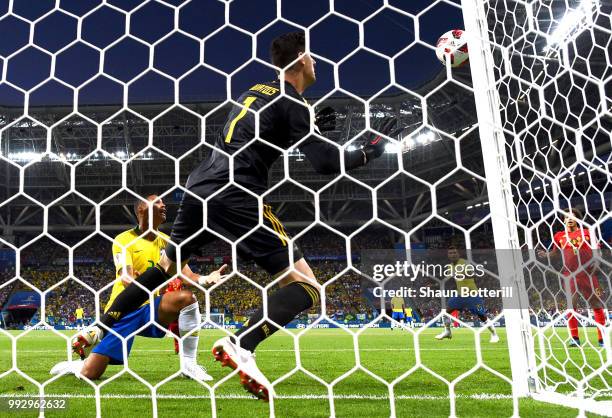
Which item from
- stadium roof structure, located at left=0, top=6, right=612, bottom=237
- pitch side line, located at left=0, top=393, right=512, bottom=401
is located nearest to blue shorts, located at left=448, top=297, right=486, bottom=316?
pitch side line, located at left=0, top=393, right=512, bottom=401

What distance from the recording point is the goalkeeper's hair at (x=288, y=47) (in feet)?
7.07

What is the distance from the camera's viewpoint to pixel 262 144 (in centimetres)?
206

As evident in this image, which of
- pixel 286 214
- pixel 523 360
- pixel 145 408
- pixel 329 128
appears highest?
pixel 286 214

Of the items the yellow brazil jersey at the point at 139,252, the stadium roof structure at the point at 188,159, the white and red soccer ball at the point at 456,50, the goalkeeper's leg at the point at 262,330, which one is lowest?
the goalkeeper's leg at the point at 262,330

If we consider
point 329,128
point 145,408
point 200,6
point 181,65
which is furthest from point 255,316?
point 181,65

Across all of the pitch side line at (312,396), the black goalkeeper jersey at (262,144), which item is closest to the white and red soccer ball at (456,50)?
the black goalkeeper jersey at (262,144)

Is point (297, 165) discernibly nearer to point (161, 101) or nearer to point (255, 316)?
point (161, 101)

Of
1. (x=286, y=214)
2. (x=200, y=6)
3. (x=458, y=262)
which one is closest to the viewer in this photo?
(x=458, y=262)

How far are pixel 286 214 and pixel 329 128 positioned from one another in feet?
72.7

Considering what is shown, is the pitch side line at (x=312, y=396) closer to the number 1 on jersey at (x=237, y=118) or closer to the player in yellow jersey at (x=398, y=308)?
the number 1 on jersey at (x=237, y=118)

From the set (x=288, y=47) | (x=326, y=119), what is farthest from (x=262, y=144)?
(x=288, y=47)

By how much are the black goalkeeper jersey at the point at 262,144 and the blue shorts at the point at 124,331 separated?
1.17 meters

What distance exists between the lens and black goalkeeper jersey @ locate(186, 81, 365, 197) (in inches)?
76.5

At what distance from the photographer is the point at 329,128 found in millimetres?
2025
